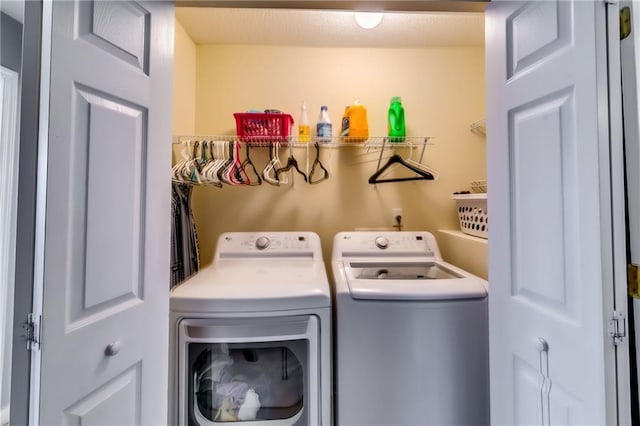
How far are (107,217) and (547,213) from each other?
1.21m

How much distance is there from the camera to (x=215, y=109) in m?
1.95

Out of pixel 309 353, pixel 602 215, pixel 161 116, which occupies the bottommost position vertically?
pixel 309 353

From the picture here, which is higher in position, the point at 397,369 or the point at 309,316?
the point at 309,316

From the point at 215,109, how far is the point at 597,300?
214cm

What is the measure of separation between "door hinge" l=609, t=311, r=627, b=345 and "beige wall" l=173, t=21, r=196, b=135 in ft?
6.62

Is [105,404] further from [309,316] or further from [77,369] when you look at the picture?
[309,316]

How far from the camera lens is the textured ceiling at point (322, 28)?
5.42 feet

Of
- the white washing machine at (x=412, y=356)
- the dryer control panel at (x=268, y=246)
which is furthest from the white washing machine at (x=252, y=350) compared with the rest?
the dryer control panel at (x=268, y=246)

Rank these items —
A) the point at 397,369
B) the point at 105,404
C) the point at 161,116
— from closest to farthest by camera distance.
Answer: the point at 105,404 → the point at 161,116 → the point at 397,369

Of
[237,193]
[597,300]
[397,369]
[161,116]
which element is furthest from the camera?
[237,193]

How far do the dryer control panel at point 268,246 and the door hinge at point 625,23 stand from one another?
1.46m

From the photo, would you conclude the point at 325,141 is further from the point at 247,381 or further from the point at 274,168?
the point at 247,381

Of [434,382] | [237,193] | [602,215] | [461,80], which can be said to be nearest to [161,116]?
[237,193]

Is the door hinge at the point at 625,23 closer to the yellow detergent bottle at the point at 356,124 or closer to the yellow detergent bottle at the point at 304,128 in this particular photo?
the yellow detergent bottle at the point at 356,124
